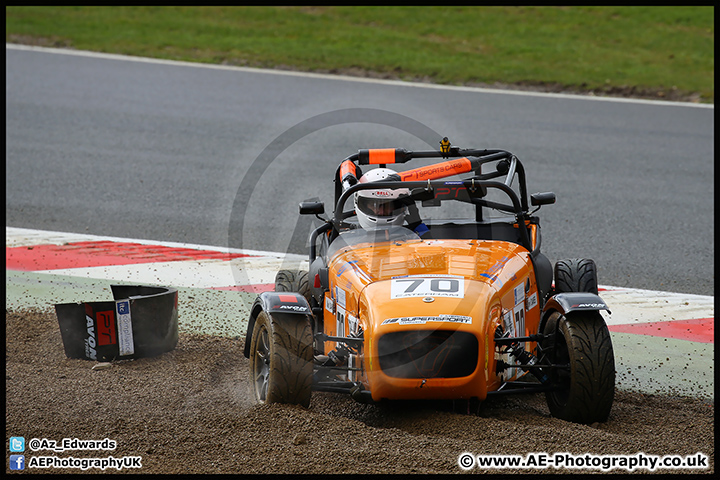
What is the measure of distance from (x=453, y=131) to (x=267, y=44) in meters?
6.29

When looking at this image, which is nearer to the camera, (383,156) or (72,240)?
(383,156)

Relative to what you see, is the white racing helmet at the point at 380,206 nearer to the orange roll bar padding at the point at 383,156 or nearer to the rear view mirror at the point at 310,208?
the rear view mirror at the point at 310,208

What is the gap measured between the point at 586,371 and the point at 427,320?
3.02ft

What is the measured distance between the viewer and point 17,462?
4.11 meters

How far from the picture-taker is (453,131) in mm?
12320

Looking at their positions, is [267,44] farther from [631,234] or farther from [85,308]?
[85,308]

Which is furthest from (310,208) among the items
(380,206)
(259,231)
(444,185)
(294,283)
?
(259,231)

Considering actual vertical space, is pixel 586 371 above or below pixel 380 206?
below

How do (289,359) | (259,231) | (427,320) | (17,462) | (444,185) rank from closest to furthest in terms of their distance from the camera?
(17,462)
(427,320)
(289,359)
(444,185)
(259,231)

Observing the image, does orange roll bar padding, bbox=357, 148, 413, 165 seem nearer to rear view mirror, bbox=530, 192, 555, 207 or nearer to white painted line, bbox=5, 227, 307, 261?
rear view mirror, bbox=530, 192, 555, 207

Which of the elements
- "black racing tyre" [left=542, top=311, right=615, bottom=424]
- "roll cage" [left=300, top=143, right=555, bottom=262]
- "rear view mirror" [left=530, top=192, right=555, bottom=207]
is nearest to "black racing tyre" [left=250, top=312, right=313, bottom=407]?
"roll cage" [left=300, top=143, right=555, bottom=262]

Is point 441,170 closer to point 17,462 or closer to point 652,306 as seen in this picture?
point 652,306

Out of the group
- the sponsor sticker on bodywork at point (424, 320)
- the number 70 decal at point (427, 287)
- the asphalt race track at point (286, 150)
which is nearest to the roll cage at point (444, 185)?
the number 70 decal at point (427, 287)
